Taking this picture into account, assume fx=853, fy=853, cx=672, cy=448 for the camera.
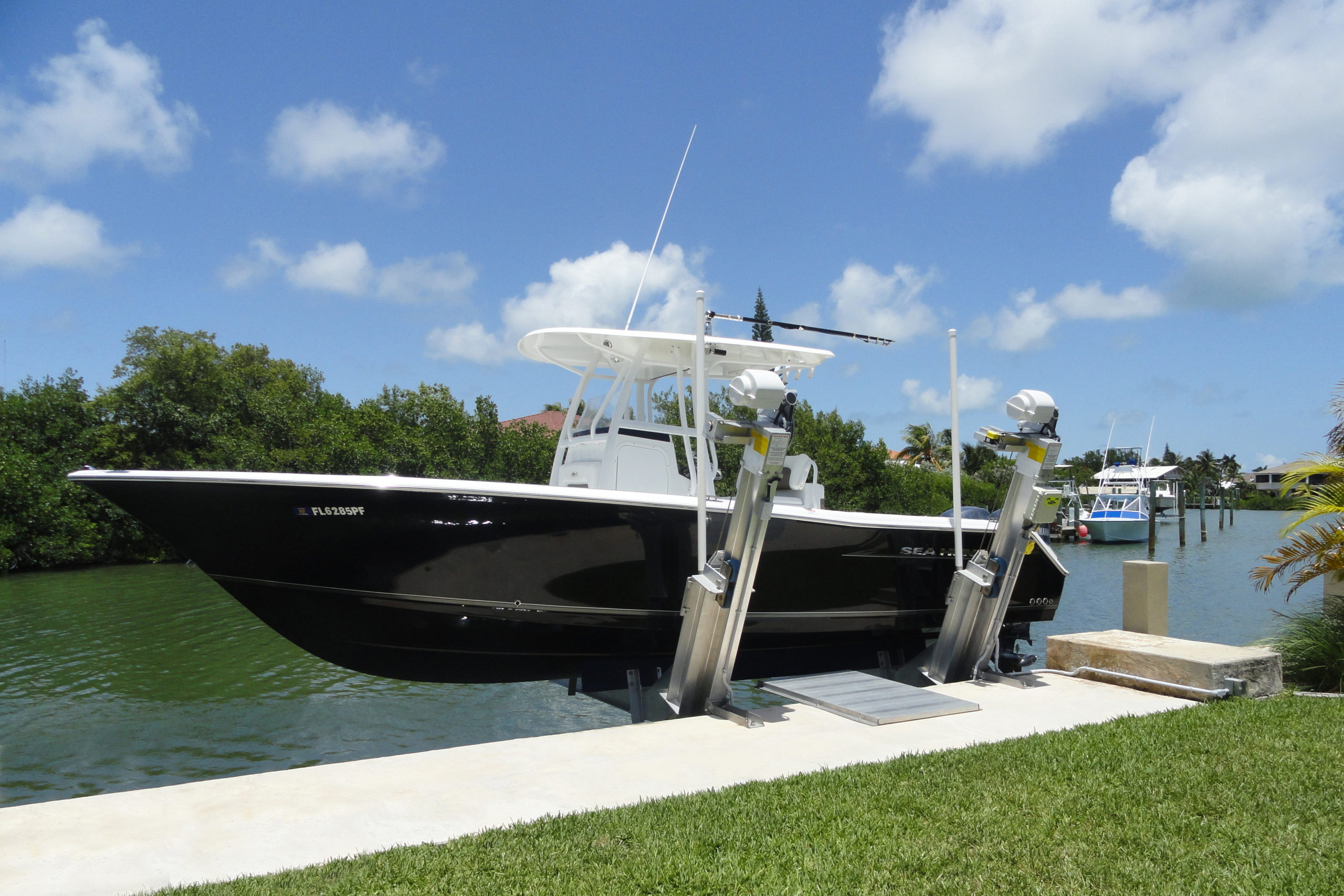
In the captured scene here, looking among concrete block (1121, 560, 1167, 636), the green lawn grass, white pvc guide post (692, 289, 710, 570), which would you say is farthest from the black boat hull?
concrete block (1121, 560, 1167, 636)

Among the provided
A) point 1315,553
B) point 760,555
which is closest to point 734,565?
point 760,555

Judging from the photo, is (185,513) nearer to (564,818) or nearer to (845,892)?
(564,818)

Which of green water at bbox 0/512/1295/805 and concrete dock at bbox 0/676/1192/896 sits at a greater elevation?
concrete dock at bbox 0/676/1192/896

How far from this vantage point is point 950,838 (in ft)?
10.7

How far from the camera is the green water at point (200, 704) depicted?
6621 millimetres

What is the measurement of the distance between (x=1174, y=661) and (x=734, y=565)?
10.7 ft

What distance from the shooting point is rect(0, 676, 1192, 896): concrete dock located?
3109 mm

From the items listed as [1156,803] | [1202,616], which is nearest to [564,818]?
[1156,803]

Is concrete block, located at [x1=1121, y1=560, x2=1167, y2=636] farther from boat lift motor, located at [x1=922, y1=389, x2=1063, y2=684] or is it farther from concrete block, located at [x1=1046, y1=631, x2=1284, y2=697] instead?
boat lift motor, located at [x1=922, y1=389, x2=1063, y2=684]

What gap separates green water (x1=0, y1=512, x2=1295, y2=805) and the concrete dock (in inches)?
108

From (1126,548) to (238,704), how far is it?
46.8 m

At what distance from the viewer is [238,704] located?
8.55 meters

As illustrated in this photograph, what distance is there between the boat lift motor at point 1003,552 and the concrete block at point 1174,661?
66 cm

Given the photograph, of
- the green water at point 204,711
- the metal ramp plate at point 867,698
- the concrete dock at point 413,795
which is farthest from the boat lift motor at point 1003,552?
the green water at point 204,711
